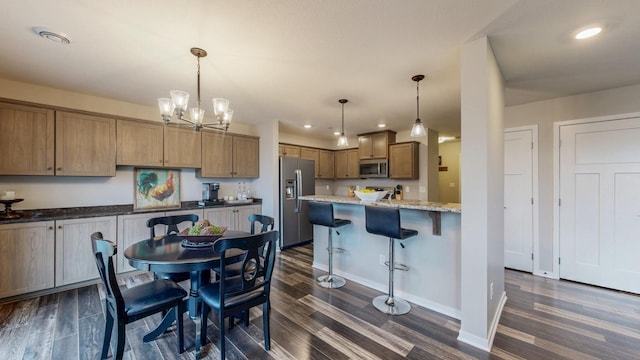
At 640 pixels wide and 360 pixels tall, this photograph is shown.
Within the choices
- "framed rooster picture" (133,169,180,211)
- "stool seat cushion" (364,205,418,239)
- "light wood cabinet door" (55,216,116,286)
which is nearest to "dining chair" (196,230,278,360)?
"stool seat cushion" (364,205,418,239)

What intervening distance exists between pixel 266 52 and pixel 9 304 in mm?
3795

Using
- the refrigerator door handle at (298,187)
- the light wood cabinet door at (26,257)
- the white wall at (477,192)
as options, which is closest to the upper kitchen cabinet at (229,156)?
the refrigerator door handle at (298,187)

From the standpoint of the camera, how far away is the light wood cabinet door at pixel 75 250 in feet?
9.80

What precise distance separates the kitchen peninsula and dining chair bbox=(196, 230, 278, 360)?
1391 mm

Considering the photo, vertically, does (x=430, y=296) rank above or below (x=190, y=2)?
below

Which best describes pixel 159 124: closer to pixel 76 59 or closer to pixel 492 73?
pixel 76 59

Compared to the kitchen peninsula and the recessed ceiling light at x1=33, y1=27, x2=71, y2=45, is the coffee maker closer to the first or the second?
the kitchen peninsula

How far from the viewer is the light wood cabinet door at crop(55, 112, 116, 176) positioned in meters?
3.16

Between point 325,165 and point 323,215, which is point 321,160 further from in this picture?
point 323,215

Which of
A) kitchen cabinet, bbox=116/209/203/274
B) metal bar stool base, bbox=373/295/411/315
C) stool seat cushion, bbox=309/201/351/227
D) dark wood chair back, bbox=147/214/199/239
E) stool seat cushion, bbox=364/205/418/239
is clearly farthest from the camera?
kitchen cabinet, bbox=116/209/203/274

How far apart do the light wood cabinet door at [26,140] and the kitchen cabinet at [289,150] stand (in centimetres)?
348

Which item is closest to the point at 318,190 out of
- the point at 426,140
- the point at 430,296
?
the point at 426,140

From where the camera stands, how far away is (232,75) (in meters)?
2.78

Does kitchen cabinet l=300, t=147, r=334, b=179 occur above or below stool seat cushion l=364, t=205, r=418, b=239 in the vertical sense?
above
